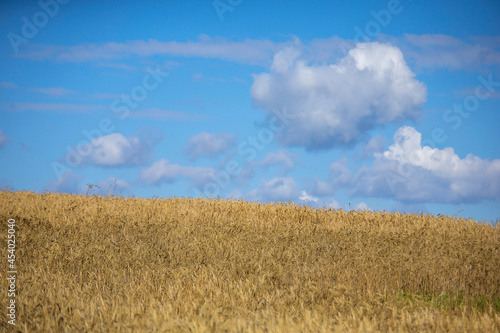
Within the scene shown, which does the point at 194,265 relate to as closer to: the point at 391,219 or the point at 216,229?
the point at 216,229

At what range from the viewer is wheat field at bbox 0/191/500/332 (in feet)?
13.8

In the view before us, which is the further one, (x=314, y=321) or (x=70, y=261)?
(x=70, y=261)

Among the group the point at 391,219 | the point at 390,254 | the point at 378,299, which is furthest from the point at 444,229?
the point at 378,299

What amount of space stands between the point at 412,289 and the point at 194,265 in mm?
3223

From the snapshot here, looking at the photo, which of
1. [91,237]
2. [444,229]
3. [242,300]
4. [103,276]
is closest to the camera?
[242,300]

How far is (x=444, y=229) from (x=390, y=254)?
156 inches

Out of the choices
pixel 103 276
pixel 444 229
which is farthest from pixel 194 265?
pixel 444 229

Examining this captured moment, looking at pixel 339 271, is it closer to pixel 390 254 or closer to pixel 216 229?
pixel 390 254

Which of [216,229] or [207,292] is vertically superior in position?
[216,229]

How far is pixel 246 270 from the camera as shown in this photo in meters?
6.47

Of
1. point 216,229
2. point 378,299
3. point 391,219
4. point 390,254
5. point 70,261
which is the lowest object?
point 378,299

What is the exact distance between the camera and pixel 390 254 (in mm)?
7527

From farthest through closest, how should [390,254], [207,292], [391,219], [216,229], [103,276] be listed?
Answer: [391,219] < [216,229] < [390,254] < [103,276] < [207,292]

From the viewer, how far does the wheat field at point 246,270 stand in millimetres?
4219
